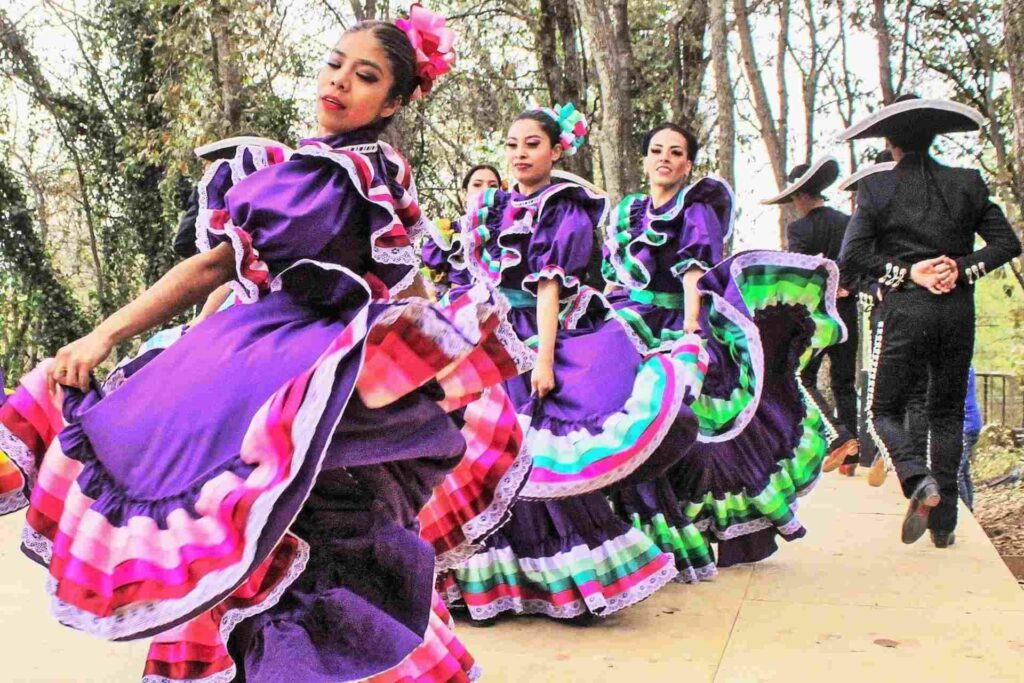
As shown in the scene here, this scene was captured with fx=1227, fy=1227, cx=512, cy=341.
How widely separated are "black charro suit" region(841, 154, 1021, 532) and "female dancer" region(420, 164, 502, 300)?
1.87m

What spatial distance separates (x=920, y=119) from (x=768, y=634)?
2642 mm

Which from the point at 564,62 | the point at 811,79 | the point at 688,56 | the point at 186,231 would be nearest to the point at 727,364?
the point at 186,231

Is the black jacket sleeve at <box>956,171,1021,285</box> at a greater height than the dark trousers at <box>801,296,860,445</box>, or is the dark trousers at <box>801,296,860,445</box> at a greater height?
the black jacket sleeve at <box>956,171,1021,285</box>

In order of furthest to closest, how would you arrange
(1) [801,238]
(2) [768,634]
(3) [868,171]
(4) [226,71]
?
(4) [226,71] < (1) [801,238] < (3) [868,171] < (2) [768,634]

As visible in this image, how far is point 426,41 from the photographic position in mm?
3268

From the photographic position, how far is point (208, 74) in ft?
44.9

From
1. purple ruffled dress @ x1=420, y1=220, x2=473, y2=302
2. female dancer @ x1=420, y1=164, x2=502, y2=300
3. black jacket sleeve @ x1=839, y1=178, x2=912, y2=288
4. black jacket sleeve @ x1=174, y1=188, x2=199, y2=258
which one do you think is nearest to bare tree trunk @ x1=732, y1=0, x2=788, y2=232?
female dancer @ x1=420, y1=164, x2=502, y2=300

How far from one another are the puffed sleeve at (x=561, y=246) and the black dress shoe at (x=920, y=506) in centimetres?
193

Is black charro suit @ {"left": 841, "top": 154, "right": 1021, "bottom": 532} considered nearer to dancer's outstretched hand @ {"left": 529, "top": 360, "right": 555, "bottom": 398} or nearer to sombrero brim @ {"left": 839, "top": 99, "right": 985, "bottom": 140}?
sombrero brim @ {"left": 839, "top": 99, "right": 985, "bottom": 140}

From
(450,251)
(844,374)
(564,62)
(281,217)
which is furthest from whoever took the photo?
(564,62)

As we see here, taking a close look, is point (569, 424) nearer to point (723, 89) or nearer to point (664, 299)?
point (664, 299)

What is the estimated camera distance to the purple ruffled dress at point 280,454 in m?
2.37

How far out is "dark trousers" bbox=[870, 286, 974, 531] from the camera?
5.66m

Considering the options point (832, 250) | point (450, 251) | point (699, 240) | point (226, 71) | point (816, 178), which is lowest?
point (832, 250)
